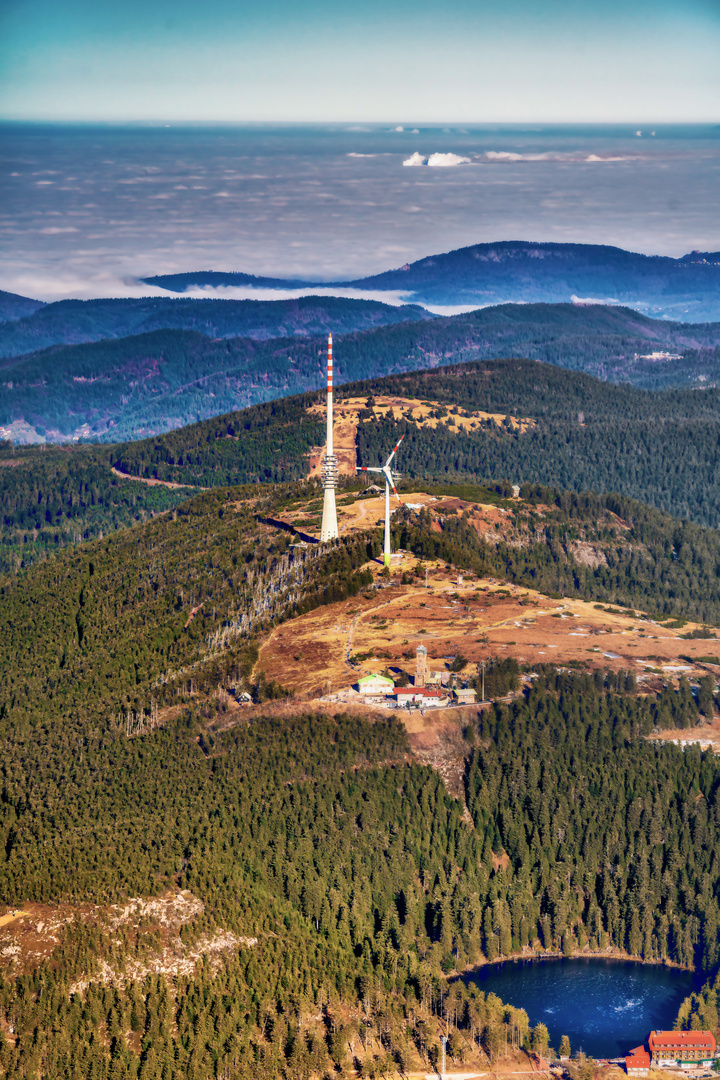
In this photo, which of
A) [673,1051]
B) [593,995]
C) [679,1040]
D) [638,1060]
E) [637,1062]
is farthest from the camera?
[593,995]

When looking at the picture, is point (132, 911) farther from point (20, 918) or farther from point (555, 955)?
point (555, 955)

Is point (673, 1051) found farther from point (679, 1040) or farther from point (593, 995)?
point (593, 995)

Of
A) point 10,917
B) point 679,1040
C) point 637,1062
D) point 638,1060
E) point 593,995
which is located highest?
point 10,917

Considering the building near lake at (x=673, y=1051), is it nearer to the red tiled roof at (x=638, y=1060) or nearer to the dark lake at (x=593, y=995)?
the red tiled roof at (x=638, y=1060)

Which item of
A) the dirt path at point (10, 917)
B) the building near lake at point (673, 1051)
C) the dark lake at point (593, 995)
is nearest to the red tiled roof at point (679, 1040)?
the building near lake at point (673, 1051)

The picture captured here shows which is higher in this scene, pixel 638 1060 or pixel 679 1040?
pixel 679 1040

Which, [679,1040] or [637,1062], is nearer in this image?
[637,1062]

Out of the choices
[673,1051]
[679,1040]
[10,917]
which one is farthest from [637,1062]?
[10,917]

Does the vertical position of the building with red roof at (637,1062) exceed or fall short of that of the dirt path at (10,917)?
it falls short
